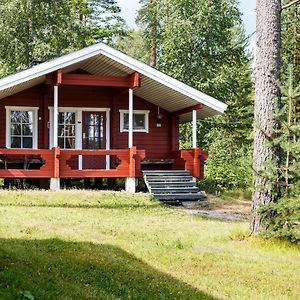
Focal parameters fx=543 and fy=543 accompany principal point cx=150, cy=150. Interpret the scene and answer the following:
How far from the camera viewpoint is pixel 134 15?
32188mm

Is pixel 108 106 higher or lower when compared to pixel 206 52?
lower

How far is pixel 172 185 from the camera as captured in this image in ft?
49.8

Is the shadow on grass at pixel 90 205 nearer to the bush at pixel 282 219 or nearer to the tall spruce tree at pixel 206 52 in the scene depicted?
the bush at pixel 282 219

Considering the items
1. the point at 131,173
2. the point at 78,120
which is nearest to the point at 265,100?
the point at 131,173

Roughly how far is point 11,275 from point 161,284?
1.50 m

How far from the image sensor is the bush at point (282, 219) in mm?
7668

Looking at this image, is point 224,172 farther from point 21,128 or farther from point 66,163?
point 21,128

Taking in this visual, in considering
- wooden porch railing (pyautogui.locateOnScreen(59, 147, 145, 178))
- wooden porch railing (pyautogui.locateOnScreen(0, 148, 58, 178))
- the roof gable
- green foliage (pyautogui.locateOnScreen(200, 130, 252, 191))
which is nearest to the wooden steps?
wooden porch railing (pyautogui.locateOnScreen(59, 147, 145, 178))

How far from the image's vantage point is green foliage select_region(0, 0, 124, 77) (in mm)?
23922

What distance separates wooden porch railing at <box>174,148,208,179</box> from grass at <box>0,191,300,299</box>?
545 centimetres

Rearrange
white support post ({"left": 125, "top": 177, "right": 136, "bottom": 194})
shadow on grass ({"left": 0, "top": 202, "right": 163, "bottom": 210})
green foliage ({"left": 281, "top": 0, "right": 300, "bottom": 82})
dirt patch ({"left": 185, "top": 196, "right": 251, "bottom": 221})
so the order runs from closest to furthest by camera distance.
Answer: shadow on grass ({"left": 0, "top": 202, "right": 163, "bottom": 210}), dirt patch ({"left": 185, "top": 196, "right": 251, "bottom": 221}), white support post ({"left": 125, "top": 177, "right": 136, "bottom": 194}), green foliage ({"left": 281, "top": 0, "right": 300, "bottom": 82})

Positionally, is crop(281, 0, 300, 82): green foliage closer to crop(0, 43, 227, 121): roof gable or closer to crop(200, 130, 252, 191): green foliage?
crop(200, 130, 252, 191): green foliage

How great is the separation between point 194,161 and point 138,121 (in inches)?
109

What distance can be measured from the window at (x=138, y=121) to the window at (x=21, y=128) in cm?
280
